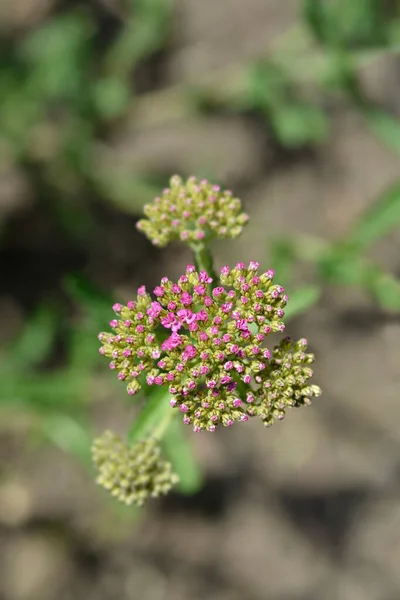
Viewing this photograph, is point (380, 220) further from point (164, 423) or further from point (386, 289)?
point (164, 423)

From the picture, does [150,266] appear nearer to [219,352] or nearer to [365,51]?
[365,51]

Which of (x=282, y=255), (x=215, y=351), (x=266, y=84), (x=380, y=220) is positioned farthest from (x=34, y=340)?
(x=215, y=351)

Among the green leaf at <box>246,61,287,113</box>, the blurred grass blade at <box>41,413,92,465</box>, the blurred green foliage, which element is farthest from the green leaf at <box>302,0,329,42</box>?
the blurred grass blade at <box>41,413,92,465</box>

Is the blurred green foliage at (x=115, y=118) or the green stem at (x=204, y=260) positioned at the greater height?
the blurred green foliage at (x=115, y=118)

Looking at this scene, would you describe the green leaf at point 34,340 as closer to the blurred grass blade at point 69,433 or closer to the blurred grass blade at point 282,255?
the blurred grass blade at point 69,433

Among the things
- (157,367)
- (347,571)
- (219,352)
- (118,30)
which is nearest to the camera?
(219,352)

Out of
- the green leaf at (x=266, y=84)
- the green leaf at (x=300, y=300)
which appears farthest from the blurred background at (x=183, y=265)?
the green leaf at (x=300, y=300)

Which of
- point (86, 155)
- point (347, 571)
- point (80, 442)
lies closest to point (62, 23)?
point (86, 155)
